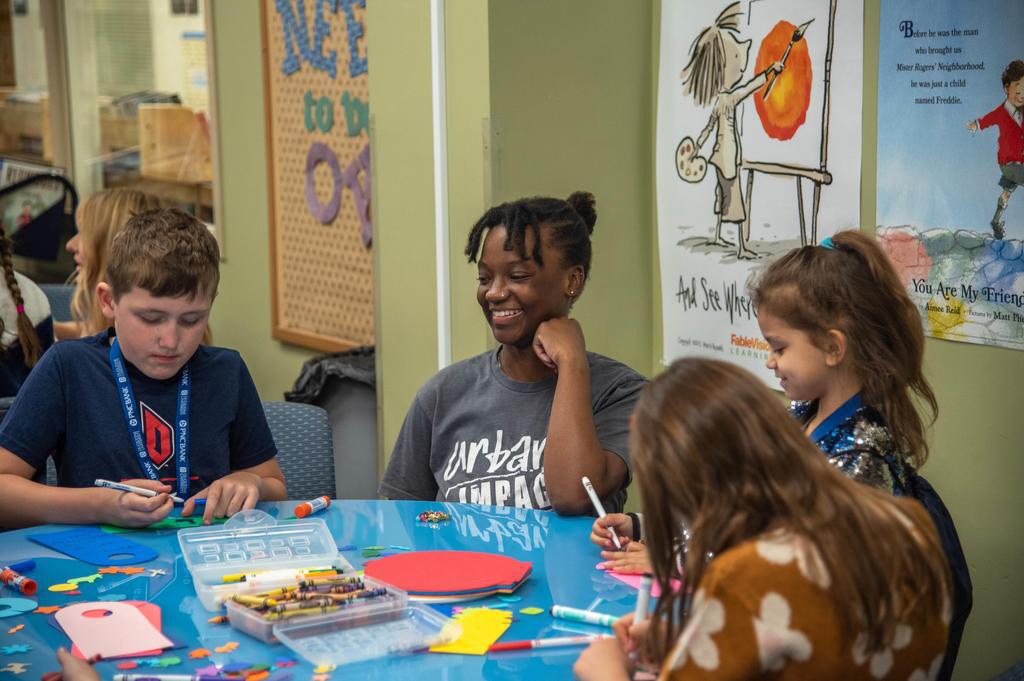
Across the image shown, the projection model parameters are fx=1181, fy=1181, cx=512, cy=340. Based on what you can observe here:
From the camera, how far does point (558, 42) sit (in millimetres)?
3102

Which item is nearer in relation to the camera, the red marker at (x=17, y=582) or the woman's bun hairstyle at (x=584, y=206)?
the red marker at (x=17, y=582)

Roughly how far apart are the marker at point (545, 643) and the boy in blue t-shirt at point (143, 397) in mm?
729

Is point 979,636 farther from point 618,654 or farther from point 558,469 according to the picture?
point 618,654

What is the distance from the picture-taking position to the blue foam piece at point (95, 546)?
5.99 feet

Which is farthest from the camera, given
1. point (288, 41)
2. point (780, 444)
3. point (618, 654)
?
point (288, 41)

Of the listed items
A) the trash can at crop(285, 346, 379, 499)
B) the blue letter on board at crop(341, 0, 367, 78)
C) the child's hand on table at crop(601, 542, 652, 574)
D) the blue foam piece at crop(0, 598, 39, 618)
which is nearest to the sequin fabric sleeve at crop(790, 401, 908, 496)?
the child's hand on table at crop(601, 542, 652, 574)

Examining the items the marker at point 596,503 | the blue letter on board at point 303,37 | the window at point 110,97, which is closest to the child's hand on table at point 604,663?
the marker at point 596,503

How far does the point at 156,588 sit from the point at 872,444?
3.45 feet

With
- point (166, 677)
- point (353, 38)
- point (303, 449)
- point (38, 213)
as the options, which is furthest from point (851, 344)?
point (38, 213)

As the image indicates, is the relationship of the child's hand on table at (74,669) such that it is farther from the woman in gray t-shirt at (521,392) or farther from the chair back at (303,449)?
the chair back at (303,449)

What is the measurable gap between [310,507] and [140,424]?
37 centimetres

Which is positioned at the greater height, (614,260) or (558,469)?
(614,260)

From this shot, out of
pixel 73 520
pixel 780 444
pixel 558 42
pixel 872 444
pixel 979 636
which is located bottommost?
pixel 979 636

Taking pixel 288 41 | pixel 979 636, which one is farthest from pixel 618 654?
pixel 288 41
